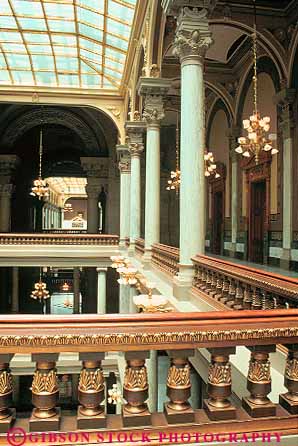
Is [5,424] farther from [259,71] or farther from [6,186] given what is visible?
[6,186]

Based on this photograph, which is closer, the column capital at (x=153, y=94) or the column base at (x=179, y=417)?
the column base at (x=179, y=417)

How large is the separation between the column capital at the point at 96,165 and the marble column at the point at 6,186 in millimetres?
3863

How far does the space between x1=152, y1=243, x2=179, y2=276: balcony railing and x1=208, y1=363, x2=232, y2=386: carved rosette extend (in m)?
4.34

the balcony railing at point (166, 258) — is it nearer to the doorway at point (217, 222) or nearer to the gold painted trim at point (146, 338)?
the gold painted trim at point (146, 338)

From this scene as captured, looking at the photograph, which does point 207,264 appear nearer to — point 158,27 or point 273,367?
point 273,367

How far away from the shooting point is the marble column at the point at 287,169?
Result: 1092 cm

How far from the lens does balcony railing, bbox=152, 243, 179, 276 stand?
6914 mm

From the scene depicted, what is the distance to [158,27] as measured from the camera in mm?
9469

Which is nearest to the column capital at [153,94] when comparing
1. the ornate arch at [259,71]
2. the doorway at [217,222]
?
the ornate arch at [259,71]

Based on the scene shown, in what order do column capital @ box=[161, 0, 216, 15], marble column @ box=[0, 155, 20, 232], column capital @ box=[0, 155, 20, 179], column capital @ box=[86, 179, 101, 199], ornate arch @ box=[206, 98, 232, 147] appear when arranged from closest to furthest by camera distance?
1. column capital @ box=[161, 0, 216, 15]
2. ornate arch @ box=[206, 98, 232, 147]
3. marble column @ box=[0, 155, 20, 232]
4. column capital @ box=[0, 155, 20, 179]
5. column capital @ box=[86, 179, 101, 199]

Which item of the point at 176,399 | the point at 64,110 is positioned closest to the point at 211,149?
the point at 64,110

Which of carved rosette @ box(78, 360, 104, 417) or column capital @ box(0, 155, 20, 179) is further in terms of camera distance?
column capital @ box(0, 155, 20, 179)

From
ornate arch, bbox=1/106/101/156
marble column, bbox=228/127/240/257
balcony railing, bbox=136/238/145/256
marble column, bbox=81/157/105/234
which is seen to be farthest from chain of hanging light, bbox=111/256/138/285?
ornate arch, bbox=1/106/101/156

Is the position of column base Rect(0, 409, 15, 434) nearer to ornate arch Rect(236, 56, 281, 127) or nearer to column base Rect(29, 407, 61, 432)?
column base Rect(29, 407, 61, 432)
